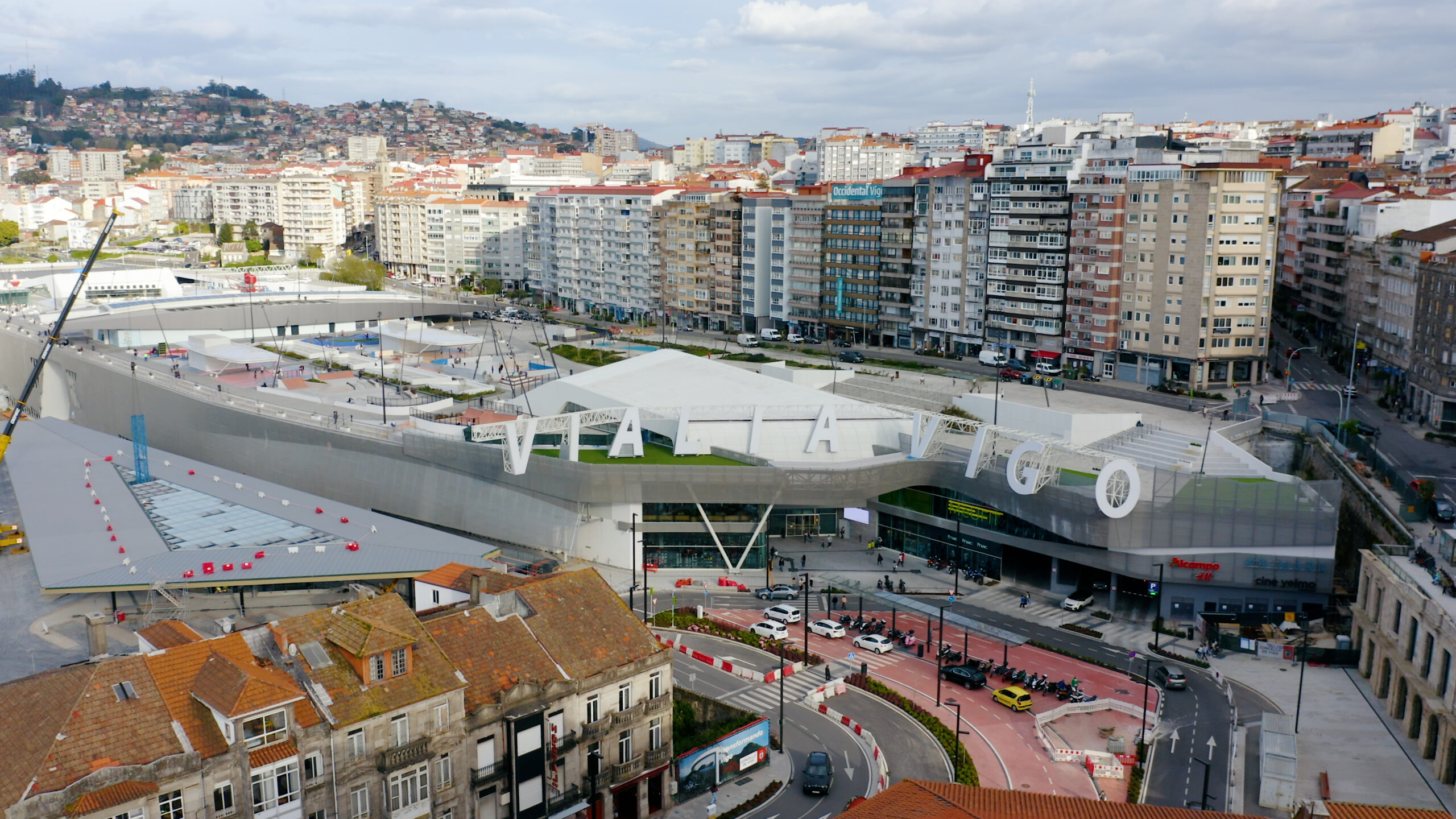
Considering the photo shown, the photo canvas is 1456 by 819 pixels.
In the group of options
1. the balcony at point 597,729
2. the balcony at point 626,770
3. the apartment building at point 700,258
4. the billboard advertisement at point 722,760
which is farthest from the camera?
the apartment building at point 700,258

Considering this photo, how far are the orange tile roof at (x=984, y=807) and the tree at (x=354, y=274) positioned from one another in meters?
145

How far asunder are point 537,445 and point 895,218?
189 feet

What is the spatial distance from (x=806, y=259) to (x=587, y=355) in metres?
28.0

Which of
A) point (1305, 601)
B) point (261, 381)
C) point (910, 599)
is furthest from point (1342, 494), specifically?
point (261, 381)

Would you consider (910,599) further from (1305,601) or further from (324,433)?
(324,433)

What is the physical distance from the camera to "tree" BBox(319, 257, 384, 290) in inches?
6334

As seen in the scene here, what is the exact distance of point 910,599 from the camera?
54.6 metres

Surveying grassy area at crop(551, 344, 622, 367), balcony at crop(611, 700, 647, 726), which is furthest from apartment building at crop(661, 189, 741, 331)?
balcony at crop(611, 700, 647, 726)

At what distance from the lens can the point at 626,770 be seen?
33688mm

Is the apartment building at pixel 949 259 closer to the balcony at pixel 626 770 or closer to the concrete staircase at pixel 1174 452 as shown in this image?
the concrete staircase at pixel 1174 452

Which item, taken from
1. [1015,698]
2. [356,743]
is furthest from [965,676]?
[356,743]

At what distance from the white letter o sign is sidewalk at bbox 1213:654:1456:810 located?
24.8ft

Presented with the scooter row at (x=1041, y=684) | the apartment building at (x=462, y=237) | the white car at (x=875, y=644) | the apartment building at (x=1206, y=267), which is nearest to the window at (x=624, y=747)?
the scooter row at (x=1041, y=684)

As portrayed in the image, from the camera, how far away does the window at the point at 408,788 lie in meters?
28.7
